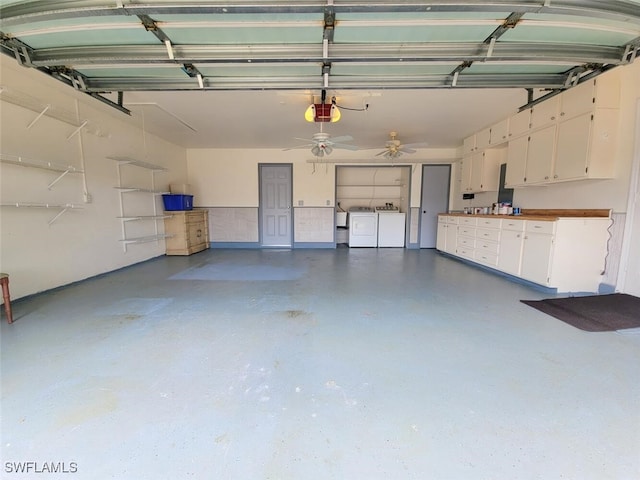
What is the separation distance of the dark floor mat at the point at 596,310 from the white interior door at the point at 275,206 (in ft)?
17.6

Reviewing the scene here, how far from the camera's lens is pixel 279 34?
188cm

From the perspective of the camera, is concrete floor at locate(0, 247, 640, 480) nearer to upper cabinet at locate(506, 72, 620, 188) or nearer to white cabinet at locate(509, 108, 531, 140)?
upper cabinet at locate(506, 72, 620, 188)

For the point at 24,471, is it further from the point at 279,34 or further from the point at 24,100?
the point at 24,100

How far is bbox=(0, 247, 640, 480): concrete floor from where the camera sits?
3.67 ft

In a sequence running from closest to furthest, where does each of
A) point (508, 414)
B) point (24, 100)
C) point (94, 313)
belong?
point (508, 414) < point (94, 313) < point (24, 100)

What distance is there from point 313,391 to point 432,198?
6.48 metres

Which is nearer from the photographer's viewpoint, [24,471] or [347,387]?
[24,471]

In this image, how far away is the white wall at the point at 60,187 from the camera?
9.45 feet

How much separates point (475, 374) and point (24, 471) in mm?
2345

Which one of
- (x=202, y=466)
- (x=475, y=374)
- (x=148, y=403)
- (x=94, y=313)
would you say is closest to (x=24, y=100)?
(x=94, y=313)

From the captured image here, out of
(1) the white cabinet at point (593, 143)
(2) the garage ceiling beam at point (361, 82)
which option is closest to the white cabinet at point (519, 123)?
(1) the white cabinet at point (593, 143)

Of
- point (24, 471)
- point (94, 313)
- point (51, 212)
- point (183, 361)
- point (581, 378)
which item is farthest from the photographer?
point (51, 212)

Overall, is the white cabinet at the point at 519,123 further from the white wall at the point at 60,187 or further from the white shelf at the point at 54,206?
the white shelf at the point at 54,206

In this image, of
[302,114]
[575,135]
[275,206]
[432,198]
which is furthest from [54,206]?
[432,198]
